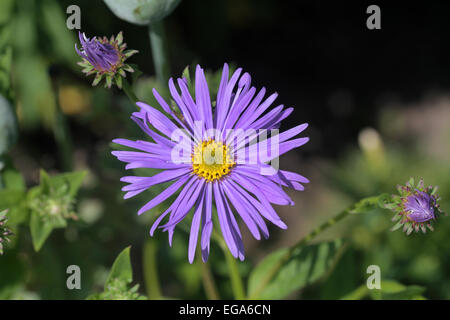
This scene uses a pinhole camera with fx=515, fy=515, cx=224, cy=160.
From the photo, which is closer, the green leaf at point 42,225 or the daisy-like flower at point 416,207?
the daisy-like flower at point 416,207

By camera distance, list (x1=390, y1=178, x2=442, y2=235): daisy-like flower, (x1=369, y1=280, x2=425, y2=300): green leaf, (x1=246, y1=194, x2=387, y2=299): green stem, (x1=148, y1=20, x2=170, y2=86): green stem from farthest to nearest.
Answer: (x1=148, y1=20, x2=170, y2=86): green stem < (x1=369, y1=280, x2=425, y2=300): green leaf < (x1=246, y1=194, x2=387, y2=299): green stem < (x1=390, y1=178, x2=442, y2=235): daisy-like flower

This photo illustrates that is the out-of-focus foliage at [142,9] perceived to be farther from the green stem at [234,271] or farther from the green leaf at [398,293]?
the green leaf at [398,293]

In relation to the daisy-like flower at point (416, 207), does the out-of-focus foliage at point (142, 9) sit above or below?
above

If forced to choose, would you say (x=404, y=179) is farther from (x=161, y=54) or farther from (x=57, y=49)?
(x=57, y=49)

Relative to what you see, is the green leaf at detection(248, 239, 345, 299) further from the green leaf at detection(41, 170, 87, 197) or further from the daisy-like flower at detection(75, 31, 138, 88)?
the daisy-like flower at detection(75, 31, 138, 88)

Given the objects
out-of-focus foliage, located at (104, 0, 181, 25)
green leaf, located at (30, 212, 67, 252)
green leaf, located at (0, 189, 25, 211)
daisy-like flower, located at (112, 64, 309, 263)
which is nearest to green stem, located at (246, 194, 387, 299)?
daisy-like flower, located at (112, 64, 309, 263)

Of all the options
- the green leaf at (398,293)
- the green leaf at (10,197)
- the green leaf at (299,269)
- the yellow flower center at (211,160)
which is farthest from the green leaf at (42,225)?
the green leaf at (398,293)
